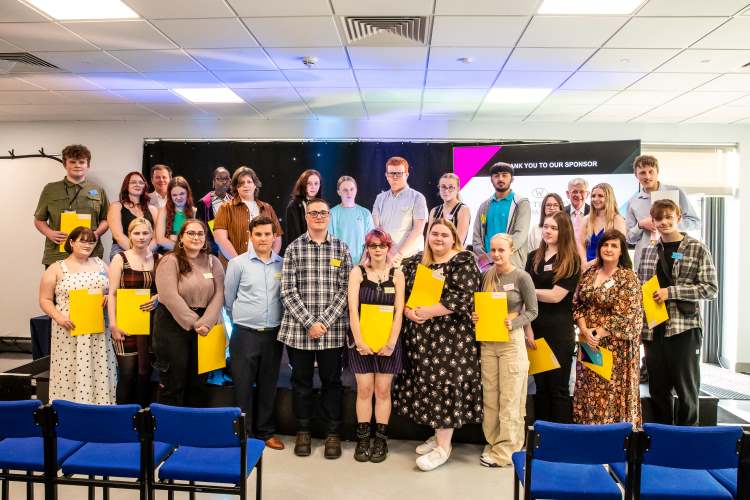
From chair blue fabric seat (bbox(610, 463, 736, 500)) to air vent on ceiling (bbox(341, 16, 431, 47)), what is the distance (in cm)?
295

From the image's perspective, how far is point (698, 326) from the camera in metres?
3.45

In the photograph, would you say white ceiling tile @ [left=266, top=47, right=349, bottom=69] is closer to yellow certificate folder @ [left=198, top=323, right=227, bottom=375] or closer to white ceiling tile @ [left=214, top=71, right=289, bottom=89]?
white ceiling tile @ [left=214, top=71, right=289, bottom=89]

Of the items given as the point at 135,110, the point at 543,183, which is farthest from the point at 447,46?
the point at 135,110

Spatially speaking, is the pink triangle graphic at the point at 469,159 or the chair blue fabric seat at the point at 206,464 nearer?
the chair blue fabric seat at the point at 206,464

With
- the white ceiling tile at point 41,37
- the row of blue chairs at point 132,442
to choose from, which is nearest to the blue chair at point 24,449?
the row of blue chairs at point 132,442

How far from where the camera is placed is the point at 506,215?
4.76 meters

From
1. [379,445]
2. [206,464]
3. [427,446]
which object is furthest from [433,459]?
[206,464]

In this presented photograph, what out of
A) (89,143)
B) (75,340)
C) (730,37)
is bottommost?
(75,340)

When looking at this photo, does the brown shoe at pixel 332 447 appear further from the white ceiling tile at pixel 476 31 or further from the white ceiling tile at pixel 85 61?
the white ceiling tile at pixel 85 61

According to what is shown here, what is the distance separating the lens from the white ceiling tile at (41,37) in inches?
151

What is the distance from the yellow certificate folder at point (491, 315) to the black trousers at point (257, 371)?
53.4 inches

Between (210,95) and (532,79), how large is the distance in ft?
10.9

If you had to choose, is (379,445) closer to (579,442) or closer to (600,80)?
(579,442)

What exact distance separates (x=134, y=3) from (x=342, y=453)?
3.26 m
